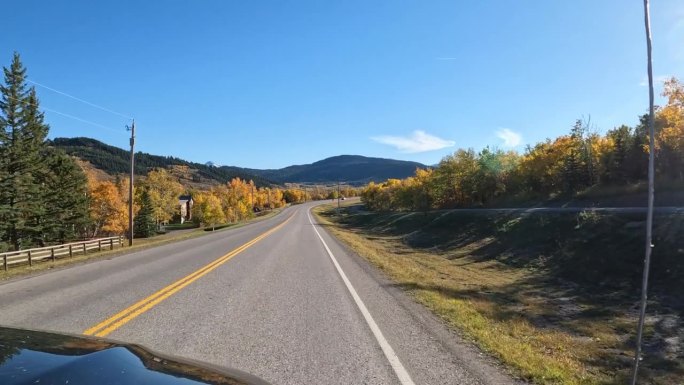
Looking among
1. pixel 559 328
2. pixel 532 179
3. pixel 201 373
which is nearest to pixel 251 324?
pixel 201 373

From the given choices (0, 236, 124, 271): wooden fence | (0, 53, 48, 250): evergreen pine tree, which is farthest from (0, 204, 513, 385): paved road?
(0, 53, 48, 250): evergreen pine tree

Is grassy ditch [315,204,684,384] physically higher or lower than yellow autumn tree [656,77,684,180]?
lower

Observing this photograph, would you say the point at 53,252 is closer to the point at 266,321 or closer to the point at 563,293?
the point at 266,321

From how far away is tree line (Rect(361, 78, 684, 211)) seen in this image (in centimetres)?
3678

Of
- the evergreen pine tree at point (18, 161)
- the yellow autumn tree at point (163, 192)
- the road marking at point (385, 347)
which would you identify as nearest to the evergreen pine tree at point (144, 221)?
the yellow autumn tree at point (163, 192)

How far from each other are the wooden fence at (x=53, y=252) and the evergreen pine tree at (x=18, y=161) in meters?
14.4

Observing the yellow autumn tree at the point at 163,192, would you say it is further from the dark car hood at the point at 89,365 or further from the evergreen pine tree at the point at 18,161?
the dark car hood at the point at 89,365

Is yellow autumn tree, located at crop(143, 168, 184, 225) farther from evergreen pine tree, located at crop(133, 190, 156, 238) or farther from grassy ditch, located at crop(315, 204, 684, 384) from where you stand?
grassy ditch, located at crop(315, 204, 684, 384)

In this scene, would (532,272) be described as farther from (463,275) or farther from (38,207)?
(38,207)

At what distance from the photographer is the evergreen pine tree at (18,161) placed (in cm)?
3969

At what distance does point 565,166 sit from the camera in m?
50.8

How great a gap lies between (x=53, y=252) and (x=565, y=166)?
156 ft

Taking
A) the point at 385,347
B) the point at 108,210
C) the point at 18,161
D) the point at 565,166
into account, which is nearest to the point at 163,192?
the point at 108,210

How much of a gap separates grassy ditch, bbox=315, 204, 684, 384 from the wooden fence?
48.1 ft
